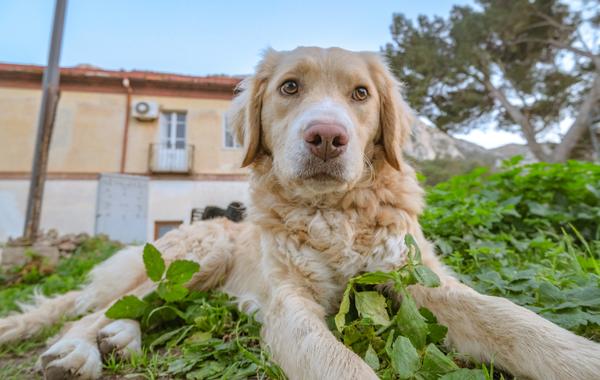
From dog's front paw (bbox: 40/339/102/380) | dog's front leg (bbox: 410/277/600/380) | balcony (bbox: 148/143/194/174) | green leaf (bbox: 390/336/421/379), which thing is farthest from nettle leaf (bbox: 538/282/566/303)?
balcony (bbox: 148/143/194/174)

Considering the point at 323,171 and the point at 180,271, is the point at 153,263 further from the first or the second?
the point at 323,171

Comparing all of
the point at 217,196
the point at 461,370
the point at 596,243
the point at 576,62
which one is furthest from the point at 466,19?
the point at 461,370

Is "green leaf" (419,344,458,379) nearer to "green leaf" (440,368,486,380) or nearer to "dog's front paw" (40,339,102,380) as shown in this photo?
"green leaf" (440,368,486,380)

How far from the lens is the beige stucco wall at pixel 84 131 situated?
15297 mm

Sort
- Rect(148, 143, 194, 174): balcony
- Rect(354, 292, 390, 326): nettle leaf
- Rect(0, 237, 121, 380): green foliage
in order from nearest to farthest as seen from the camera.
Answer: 1. Rect(354, 292, 390, 326): nettle leaf
2. Rect(0, 237, 121, 380): green foliage
3. Rect(148, 143, 194, 174): balcony

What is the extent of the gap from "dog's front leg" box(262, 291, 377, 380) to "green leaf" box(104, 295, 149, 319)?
87 cm

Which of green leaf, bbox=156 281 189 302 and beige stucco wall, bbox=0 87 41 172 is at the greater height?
beige stucco wall, bbox=0 87 41 172

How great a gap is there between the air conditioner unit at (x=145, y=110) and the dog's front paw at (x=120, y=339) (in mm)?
14890

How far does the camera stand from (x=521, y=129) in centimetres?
1371

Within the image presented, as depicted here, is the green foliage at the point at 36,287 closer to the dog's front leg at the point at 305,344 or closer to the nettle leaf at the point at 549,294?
the dog's front leg at the point at 305,344

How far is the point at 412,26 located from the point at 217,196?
10945mm

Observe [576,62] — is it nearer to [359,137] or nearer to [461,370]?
[359,137]

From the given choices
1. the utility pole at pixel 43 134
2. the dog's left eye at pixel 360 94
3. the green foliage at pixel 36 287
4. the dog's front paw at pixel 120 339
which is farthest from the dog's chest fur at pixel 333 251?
the utility pole at pixel 43 134

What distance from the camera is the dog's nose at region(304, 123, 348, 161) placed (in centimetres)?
175
